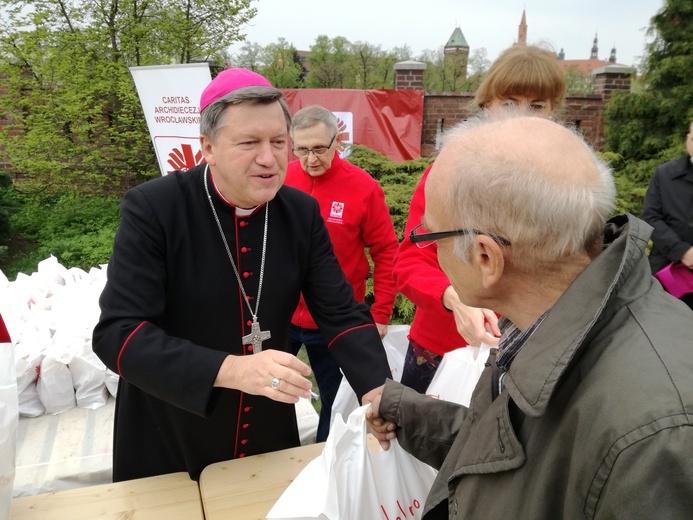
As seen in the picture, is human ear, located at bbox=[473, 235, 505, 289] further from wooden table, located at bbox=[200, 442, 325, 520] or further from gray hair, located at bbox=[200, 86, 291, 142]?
wooden table, located at bbox=[200, 442, 325, 520]

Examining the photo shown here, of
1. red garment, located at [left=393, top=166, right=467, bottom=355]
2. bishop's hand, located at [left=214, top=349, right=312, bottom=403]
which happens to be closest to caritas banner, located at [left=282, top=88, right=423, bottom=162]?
red garment, located at [left=393, top=166, right=467, bottom=355]

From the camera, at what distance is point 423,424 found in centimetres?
151

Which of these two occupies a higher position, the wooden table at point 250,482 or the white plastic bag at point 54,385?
the wooden table at point 250,482

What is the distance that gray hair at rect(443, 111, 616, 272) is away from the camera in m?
0.96

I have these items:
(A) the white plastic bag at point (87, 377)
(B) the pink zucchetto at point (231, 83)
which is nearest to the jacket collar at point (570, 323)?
(B) the pink zucchetto at point (231, 83)

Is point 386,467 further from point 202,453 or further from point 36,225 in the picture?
point 36,225

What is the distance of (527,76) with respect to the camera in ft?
6.59

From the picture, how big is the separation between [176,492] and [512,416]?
1.20m

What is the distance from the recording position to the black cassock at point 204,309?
5.27 ft

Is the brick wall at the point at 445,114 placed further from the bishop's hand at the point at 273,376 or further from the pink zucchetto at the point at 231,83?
the bishop's hand at the point at 273,376

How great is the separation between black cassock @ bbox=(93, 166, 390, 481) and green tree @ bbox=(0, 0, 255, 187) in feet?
24.7

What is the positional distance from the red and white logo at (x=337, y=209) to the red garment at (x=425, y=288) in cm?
79

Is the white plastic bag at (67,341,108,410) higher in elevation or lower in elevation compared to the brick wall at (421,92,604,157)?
lower

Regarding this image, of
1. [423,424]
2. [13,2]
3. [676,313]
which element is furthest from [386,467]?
[13,2]
